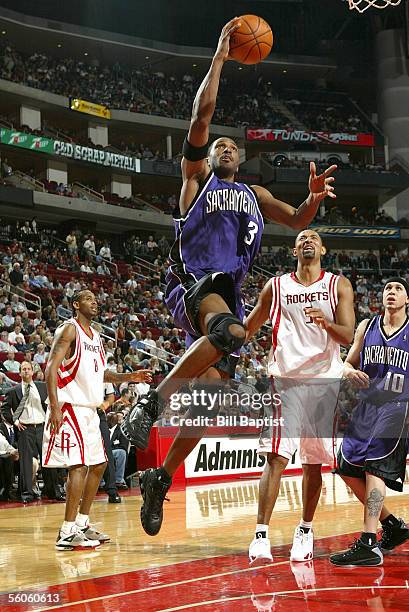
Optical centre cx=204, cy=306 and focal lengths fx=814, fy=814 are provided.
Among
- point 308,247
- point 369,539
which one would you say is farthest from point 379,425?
point 308,247

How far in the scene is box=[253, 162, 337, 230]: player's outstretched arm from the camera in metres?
5.37

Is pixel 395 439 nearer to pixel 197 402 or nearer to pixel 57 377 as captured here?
pixel 57 377

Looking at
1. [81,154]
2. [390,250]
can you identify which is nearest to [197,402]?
[81,154]

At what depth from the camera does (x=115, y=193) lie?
35.8 metres

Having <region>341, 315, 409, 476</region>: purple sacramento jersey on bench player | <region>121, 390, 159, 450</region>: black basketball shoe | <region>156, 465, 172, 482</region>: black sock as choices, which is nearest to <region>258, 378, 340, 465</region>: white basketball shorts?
<region>341, 315, 409, 476</region>: purple sacramento jersey on bench player

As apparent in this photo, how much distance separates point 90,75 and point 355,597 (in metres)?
34.0

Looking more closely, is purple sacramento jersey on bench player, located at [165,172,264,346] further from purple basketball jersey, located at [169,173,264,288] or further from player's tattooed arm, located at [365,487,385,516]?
player's tattooed arm, located at [365,487,385,516]

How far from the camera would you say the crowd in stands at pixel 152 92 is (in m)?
33.9

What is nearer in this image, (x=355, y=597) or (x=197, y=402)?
(x=355, y=597)

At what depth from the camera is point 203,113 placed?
4.75m

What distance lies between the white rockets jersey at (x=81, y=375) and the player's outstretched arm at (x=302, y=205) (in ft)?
7.88

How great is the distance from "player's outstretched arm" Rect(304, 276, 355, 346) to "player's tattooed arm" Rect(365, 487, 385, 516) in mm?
1070

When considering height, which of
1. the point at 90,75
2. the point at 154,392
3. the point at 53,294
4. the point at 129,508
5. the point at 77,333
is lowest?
the point at 129,508

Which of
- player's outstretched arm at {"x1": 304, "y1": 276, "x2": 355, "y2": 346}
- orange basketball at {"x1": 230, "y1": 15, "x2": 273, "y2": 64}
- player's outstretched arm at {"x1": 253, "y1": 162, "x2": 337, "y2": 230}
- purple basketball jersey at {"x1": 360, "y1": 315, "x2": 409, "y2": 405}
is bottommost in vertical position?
purple basketball jersey at {"x1": 360, "y1": 315, "x2": 409, "y2": 405}
